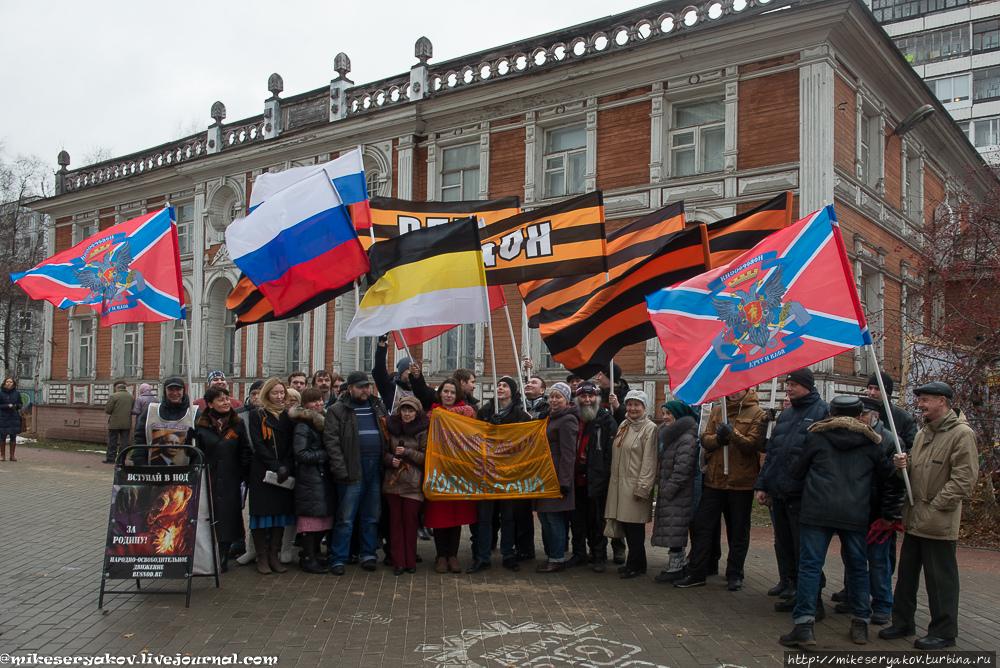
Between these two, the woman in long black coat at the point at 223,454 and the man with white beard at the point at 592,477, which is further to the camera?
the man with white beard at the point at 592,477

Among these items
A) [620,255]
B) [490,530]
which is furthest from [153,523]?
[620,255]

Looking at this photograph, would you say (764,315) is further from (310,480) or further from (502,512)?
(310,480)

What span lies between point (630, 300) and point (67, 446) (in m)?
22.2

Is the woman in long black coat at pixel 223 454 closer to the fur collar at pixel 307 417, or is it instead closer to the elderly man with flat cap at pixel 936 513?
the fur collar at pixel 307 417

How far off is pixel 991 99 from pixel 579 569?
49324mm

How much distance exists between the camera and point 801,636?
212 inches

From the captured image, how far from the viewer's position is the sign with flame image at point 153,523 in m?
6.33

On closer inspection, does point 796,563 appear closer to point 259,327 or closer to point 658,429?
point 658,429

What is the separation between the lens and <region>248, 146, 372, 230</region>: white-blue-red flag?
9070mm

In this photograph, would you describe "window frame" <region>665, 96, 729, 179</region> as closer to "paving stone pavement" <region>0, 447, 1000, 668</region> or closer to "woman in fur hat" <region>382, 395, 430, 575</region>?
"paving stone pavement" <region>0, 447, 1000, 668</region>

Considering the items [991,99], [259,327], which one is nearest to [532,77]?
[259,327]

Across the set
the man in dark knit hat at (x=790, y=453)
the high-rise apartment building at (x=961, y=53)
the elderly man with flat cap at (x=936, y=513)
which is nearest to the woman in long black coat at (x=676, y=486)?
the man in dark knit hat at (x=790, y=453)

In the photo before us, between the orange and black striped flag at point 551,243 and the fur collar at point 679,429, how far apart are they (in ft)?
6.36

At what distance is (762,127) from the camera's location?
608 inches
